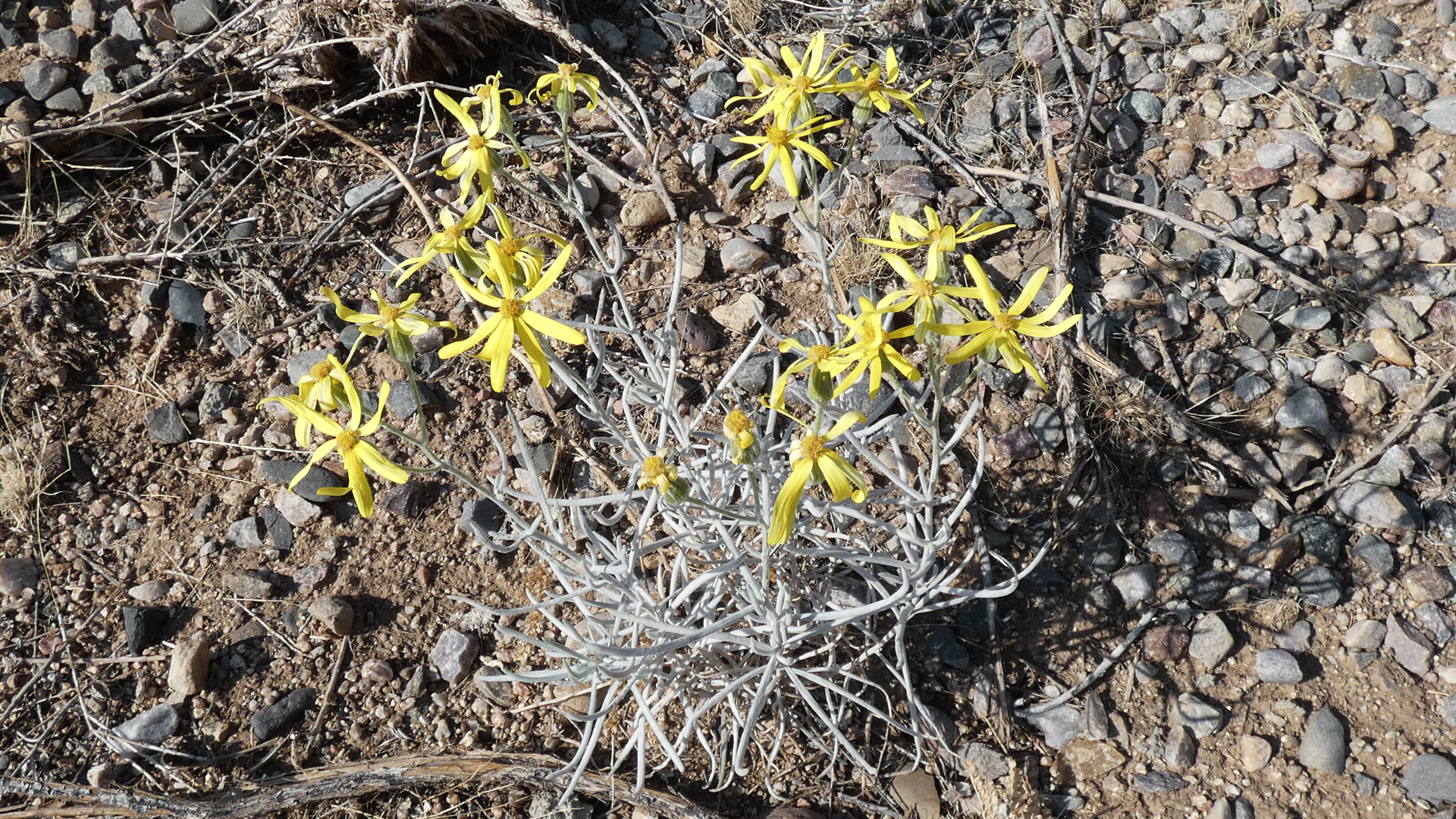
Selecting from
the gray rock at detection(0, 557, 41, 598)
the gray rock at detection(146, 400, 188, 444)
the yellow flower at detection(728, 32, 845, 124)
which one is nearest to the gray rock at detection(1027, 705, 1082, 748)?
the yellow flower at detection(728, 32, 845, 124)

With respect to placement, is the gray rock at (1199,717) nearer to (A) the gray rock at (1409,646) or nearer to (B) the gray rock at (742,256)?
(A) the gray rock at (1409,646)

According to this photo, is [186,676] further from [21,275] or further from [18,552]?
[21,275]

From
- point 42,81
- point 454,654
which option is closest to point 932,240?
point 454,654

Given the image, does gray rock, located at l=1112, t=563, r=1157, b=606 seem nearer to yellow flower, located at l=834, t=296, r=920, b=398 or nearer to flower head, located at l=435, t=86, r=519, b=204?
yellow flower, located at l=834, t=296, r=920, b=398

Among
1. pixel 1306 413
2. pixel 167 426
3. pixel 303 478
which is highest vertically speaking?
pixel 167 426

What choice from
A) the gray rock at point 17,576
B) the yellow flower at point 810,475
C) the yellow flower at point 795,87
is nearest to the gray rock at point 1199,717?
the yellow flower at point 810,475

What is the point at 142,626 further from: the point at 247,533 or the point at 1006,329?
the point at 1006,329

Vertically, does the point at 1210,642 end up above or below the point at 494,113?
below
